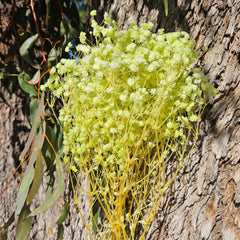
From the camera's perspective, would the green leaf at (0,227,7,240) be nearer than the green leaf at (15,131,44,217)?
No

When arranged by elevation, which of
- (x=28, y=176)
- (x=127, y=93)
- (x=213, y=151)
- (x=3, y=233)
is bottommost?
(x=3, y=233)

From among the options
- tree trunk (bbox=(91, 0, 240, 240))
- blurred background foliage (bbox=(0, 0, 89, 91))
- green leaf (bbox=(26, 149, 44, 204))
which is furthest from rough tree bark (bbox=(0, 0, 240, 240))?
blurred background foliage (bbox=(0, 0, 89, 91))

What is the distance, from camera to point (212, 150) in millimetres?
883

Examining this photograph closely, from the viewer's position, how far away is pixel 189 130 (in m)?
0.83

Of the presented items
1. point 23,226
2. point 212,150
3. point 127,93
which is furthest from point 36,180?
point 212,150

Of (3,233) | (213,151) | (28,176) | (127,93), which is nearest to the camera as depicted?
(127,93)

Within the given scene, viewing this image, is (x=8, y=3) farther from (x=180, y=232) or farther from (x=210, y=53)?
(x=180, y=232)

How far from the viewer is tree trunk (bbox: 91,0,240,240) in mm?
857

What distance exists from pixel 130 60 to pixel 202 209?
0.53 m

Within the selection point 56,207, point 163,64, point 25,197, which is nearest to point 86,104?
point 163,64

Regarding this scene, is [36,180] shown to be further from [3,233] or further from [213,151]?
[213,151]

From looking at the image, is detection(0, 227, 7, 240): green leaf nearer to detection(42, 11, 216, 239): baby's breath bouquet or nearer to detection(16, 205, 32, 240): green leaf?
detection(16, 205, 32, 240): green leaf

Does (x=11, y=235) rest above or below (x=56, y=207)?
below

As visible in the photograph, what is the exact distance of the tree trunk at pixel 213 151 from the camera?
0.86m
